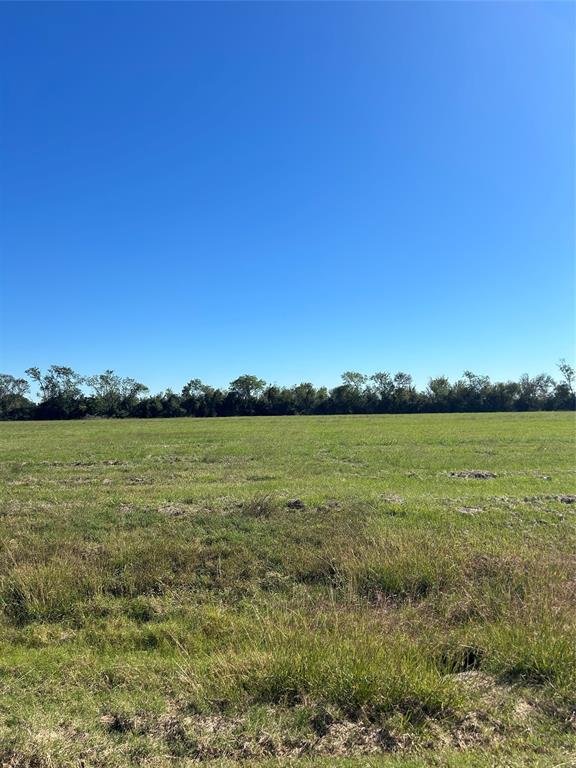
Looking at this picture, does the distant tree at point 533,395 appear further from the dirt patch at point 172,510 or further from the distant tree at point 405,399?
the dirt patch at point 172,510

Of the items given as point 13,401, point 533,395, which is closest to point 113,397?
point 13,401

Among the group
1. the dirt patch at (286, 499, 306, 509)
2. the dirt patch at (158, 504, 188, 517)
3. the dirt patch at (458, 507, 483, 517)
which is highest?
A: the dirt patch at (158, 504, 188, 517)

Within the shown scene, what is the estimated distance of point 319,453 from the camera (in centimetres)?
2753

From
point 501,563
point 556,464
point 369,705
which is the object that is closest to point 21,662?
point 369,705

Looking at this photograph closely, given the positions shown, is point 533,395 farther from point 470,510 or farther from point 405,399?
point 470,510

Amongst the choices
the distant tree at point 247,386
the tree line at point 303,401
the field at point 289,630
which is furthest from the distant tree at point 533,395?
the field at point 289,630

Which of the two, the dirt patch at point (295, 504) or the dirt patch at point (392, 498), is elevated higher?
the dirt patch at point (295, 504)

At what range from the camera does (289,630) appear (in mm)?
5895

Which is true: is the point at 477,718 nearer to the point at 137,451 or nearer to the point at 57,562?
the point at 57,562

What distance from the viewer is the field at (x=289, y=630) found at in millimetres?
4254

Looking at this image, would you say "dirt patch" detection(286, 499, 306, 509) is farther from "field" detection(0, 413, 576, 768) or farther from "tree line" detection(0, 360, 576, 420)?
"tree line" detection(0, 360, 576, 420)

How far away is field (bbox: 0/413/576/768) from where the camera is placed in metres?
4.25

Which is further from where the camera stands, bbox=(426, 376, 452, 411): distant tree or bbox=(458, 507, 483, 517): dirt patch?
bbox=(426, 376, 452, 411): distant tree

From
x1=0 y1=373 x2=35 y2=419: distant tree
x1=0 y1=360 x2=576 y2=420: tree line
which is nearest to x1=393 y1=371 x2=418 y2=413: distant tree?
x1=0 y1=360 x2=576 y2=420: tree line
